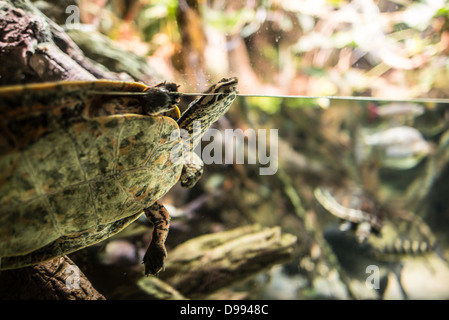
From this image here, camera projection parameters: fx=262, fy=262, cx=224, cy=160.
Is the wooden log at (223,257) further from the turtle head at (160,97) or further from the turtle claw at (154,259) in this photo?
the turtle head at (160,97)


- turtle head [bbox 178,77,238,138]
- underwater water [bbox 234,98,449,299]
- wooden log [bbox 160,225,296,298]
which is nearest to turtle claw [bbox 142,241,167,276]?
wooden log [bbox 160,225,296,298]

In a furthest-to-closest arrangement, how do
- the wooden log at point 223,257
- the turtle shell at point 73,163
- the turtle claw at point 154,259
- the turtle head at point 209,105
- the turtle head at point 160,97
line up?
the wooden log at point 223,257 → the turtle claw at point 154,259 → the turtle head at point 209,105 → the turtle head at point 160,97 → the turtle shell at point 73,163

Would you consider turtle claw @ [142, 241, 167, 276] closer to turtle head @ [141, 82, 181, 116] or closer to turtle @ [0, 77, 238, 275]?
turtle @ [0, 77, 238, 275]

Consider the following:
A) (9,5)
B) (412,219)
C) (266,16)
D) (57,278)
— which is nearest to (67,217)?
(57,278)

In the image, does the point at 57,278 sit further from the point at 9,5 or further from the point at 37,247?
the point at 9,5

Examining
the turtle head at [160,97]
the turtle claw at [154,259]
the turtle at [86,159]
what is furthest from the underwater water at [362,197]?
the turtle head at [160,97]

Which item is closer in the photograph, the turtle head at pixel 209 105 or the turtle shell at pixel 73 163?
the turtle shell at pixel 73 163
